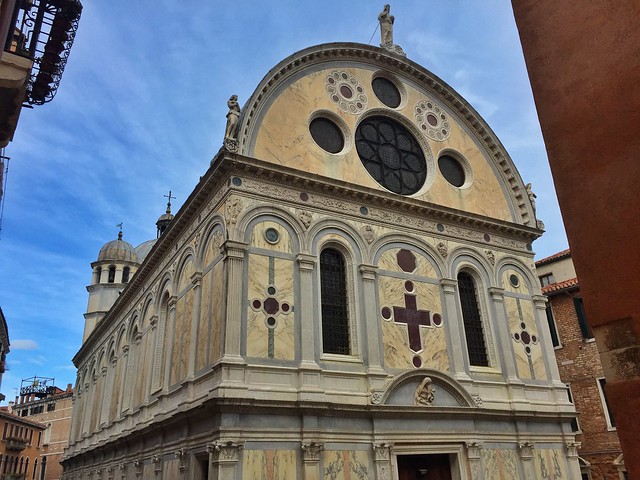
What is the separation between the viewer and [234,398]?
13.0 m

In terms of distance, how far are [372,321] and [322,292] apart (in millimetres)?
1699

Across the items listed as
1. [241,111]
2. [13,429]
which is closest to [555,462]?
[241,111]

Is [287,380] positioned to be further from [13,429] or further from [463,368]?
[13,429]

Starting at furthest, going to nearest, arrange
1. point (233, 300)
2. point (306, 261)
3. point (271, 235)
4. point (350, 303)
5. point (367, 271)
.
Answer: point (367, 271) < point (350, 303) < point (306, 261) < point (271, 235) < point (233, 300)

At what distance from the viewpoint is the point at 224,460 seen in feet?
41.5

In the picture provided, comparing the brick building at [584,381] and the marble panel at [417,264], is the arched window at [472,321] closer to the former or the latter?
the marble panel at [417,264]

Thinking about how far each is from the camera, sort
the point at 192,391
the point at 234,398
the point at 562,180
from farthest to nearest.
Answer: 1. the point at 192,391
2. the point at 234,398
3. the point at 562,180

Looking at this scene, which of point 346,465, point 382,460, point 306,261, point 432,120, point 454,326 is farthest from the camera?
point 432,120

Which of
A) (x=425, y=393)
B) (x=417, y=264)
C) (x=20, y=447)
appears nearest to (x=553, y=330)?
(x=417, y=264)

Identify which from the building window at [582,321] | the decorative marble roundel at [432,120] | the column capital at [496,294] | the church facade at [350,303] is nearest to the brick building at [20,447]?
the church facade at [350,303]

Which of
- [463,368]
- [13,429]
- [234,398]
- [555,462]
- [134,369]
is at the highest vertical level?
[13,429]

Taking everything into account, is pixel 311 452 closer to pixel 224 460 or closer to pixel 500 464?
pixel 224 460

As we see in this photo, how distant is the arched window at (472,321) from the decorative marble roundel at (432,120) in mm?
5535

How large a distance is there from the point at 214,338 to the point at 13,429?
54.5m
